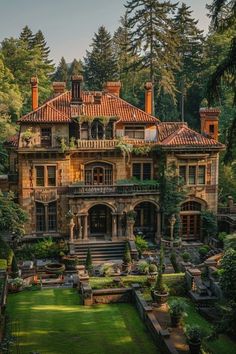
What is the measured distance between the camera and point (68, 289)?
2589cm

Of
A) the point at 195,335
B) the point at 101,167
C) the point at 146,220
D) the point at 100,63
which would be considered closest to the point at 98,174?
the point at 101,167

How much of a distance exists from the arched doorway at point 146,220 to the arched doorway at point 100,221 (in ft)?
7.83

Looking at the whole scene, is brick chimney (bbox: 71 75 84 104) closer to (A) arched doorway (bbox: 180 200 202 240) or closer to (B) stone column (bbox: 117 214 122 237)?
(B) stone column (bbox: 117 214 122 237)

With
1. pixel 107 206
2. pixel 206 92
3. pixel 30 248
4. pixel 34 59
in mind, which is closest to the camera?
pixel 206 92

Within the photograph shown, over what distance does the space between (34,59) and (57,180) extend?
34330 millimetres

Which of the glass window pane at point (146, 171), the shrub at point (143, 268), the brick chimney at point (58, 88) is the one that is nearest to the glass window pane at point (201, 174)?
the glass window pane at point (146, 171)

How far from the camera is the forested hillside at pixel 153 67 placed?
4897 cm

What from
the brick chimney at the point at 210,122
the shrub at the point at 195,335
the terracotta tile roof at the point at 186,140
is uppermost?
the brick chimney at the point at 210,122

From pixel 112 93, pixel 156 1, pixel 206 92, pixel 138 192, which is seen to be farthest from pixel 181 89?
pixel 206 92

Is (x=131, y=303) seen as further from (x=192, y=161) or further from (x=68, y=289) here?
(x=192, y=161)

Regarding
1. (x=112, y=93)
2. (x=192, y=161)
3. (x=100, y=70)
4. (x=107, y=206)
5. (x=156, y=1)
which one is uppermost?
(x=156, y=1)

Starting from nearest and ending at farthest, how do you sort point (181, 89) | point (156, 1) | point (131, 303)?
point (131, 303)
point (156, 1)
point (181, 89)

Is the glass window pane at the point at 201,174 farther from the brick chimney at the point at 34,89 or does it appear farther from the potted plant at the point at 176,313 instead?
the potted plant at the point at 176,313

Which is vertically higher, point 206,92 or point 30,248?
point 206,92
